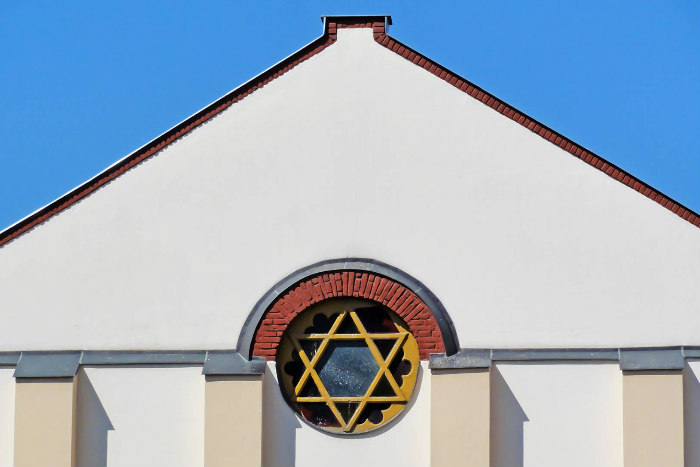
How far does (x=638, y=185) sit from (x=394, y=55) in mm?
3157

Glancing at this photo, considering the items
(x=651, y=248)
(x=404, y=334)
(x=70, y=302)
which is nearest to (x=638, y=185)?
(x=651, y=248)

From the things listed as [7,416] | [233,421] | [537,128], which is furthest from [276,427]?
[537,128]

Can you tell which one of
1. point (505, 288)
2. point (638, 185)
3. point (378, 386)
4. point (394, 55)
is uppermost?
point (394, 55)

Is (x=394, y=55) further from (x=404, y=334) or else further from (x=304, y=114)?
(x=404, y=334)

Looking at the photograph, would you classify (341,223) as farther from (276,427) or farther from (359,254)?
(276,427)

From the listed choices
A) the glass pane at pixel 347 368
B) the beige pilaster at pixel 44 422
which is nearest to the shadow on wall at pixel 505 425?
the glass pane at pixel 347 368

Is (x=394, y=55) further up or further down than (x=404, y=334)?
further up

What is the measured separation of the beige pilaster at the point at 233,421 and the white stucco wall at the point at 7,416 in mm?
2215

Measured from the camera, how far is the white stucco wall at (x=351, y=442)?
52.6 ft

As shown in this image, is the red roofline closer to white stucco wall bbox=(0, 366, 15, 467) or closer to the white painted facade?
the white painted facade

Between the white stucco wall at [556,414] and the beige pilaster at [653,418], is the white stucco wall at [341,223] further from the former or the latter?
the beige pilaster at [653,418]

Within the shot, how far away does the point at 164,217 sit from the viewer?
54.1 feet

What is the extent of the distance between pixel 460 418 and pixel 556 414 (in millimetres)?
1082

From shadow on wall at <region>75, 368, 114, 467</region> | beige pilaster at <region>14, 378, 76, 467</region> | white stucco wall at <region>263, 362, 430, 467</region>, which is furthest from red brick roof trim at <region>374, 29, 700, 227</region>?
beige pilaster at <region>14, 378, 76, 467</region>
